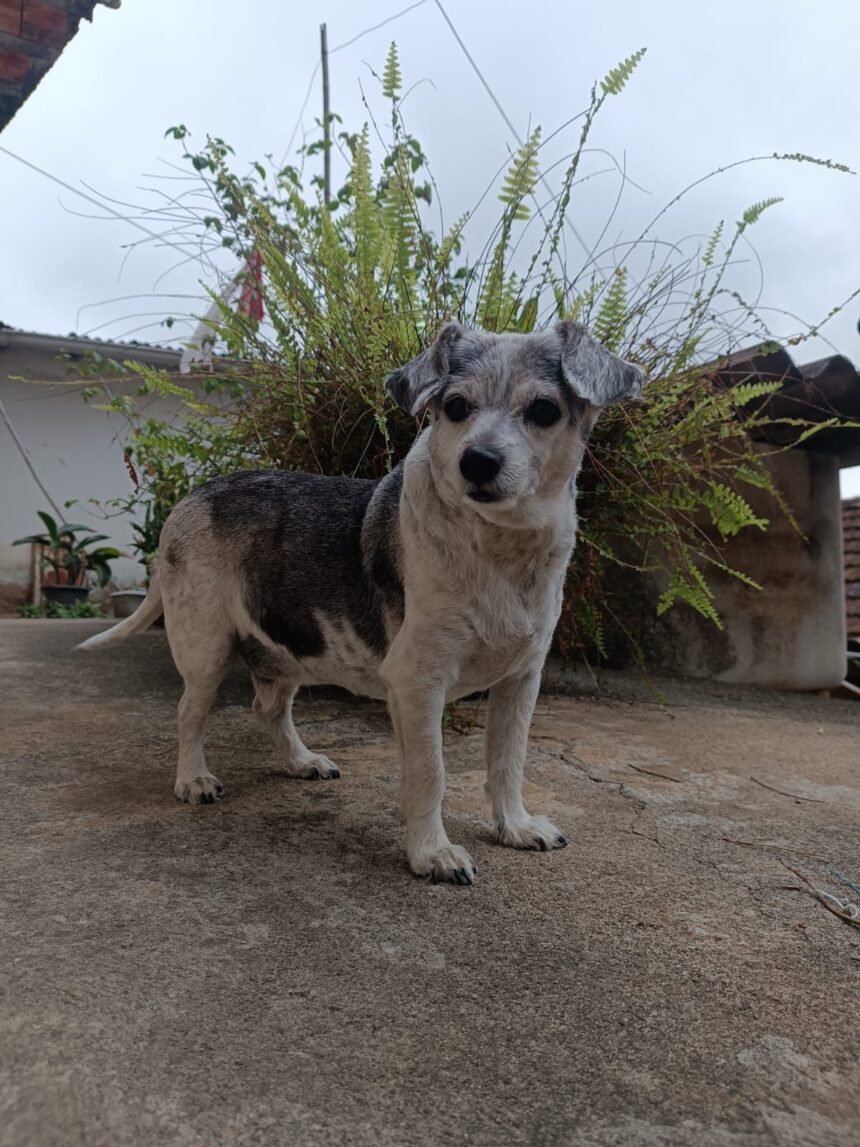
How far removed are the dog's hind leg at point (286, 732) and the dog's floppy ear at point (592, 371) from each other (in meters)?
1.61

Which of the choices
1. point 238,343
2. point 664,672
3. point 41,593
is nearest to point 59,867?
point 238,343

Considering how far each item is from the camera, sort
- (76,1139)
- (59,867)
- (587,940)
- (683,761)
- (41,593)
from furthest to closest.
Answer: (41,593) → (683,761) → (59,867) → (587,940) → (76,1139)

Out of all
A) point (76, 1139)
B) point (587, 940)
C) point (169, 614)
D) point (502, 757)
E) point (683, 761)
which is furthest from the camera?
point (683, 761)

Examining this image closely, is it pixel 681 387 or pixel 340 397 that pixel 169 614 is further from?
pixel 681 387

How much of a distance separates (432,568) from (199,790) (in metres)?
1.21

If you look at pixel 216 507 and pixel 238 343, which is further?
pixel 238 343

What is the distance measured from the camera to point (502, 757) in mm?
2734

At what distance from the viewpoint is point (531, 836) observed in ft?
8.68

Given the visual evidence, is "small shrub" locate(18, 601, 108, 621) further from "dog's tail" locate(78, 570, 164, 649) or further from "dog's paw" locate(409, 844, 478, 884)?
"dog's paw" locate(409, 844, 478, 884)

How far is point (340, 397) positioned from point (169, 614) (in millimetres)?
1410

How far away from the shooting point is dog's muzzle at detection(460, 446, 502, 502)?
6.99ft

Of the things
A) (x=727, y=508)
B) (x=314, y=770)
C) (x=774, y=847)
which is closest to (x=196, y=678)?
(x=314, y=770)

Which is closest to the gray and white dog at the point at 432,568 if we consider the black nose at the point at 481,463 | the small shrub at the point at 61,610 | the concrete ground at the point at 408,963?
the black nose at the point at 481,463

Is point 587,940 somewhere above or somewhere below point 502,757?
below
